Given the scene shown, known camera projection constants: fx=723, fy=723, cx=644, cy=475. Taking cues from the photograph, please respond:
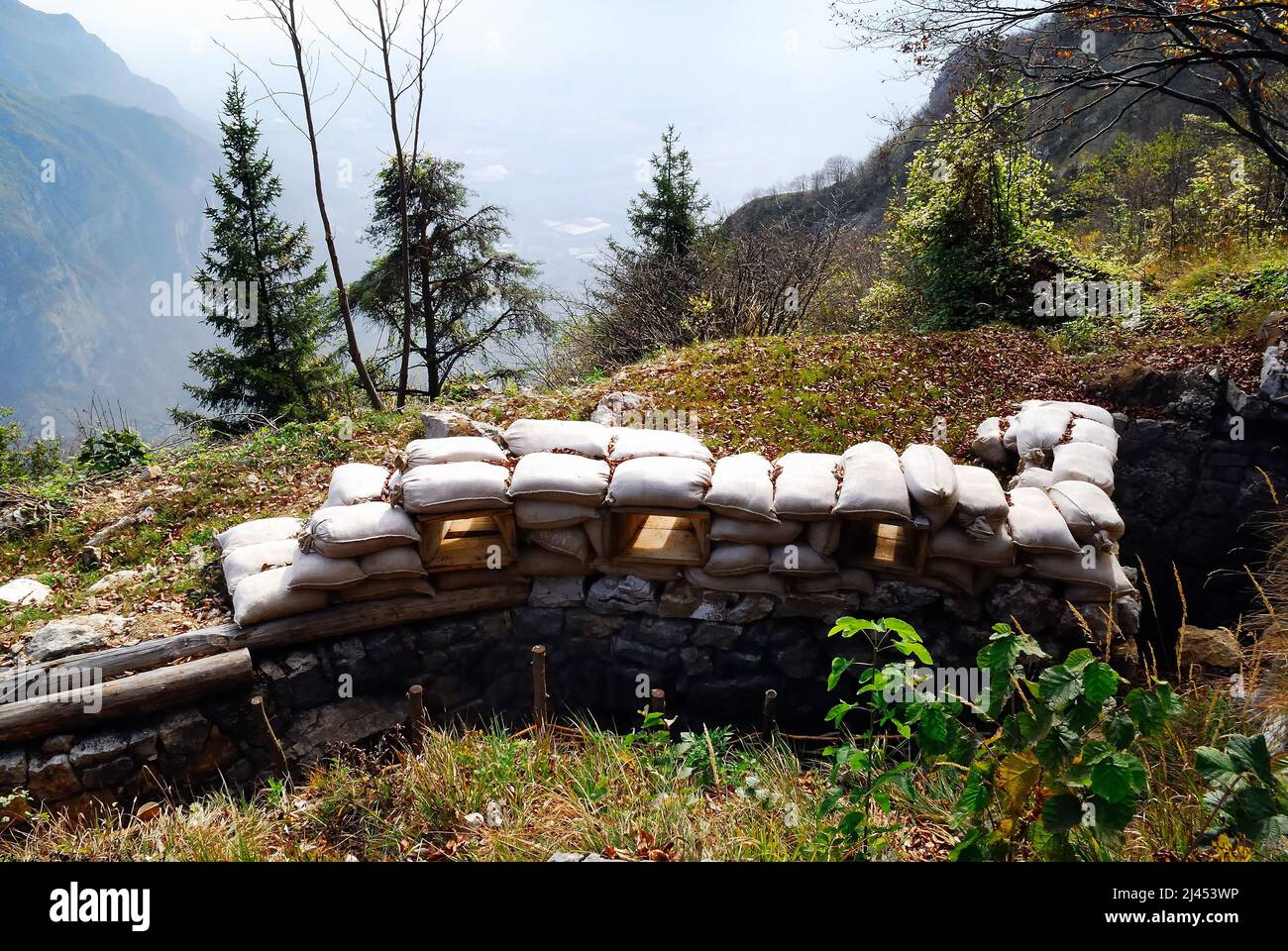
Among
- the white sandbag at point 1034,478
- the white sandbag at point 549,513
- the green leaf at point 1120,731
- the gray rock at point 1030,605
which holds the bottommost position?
the gray rock at point 1030,605

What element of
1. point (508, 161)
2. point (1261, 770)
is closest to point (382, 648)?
point (1261, 770)

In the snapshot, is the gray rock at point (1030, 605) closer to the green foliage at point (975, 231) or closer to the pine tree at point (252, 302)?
the green foliage at point (975, 231)

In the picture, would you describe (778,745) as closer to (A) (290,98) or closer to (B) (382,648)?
(B) (382,648)

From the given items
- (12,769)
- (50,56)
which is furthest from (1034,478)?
(50,56)

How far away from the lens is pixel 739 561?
4379 millimetres

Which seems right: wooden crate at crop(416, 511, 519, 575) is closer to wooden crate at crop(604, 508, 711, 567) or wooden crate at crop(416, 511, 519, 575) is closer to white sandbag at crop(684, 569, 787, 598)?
wooden crate at crop(604, 508, 711, 567)

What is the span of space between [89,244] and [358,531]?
550 ft

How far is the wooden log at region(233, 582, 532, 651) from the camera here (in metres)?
4.17

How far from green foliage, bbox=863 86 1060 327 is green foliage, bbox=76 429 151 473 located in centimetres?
1010

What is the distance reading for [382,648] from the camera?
4441 mm

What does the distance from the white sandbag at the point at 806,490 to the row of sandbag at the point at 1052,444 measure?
161cm

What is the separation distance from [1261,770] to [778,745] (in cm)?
238

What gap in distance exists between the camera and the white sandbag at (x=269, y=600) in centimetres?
415

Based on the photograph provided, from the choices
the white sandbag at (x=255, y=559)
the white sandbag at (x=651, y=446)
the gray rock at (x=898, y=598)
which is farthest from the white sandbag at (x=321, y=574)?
the gray rock at (x=898, y=598)
